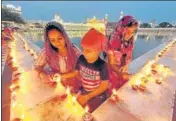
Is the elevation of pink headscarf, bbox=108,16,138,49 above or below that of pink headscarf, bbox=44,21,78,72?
above

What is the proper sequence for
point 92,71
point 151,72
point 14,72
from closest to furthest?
point 92,71, point 151,72, point 14,72

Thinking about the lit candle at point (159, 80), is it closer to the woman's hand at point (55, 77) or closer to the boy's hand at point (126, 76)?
the boy's hand at point (126, 76)

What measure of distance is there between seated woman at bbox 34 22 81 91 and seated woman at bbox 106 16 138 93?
0.18m

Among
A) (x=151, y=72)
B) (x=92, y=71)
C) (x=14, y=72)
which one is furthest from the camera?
(x=14, y=72)

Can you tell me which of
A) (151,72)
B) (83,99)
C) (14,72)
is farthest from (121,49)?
(14,72)

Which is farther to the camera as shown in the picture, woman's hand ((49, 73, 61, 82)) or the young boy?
woman's hand ((49, 73, 61, 82))

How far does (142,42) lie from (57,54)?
1.50ft

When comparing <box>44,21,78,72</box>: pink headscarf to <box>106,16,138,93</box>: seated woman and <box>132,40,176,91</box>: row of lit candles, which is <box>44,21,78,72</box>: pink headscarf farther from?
<box>132,40,176,91</box>: row of lit candles

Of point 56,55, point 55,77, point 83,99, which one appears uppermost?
point 56,55

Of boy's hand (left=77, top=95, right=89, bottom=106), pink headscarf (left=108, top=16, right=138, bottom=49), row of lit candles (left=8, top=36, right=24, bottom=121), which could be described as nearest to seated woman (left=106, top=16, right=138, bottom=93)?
pink headscarf (left=108, top=16, right=138, bottom=49)

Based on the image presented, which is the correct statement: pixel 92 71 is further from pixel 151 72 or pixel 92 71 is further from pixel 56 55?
pixel 151 72

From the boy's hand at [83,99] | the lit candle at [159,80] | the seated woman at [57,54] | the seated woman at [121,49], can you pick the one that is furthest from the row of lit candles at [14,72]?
the lit candle at [159,80]

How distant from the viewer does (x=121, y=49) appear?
2318 mm

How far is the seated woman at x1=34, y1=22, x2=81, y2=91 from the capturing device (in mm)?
2285
